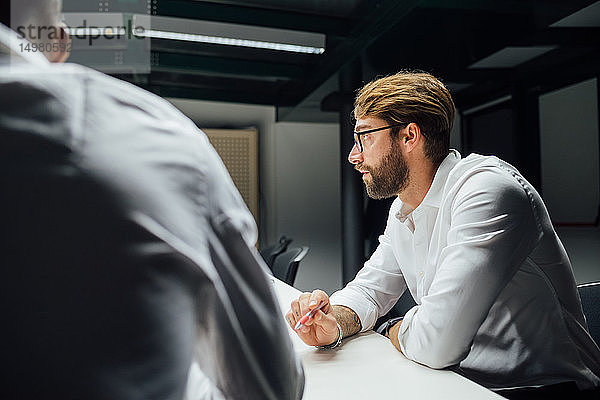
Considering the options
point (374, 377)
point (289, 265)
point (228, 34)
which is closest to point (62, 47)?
point (374, 377)

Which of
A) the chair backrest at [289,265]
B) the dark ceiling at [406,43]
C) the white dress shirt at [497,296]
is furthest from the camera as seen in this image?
the dark ceiling at [406,43]

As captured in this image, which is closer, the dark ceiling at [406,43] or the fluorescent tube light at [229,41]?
the dark ceiling at [406,43]

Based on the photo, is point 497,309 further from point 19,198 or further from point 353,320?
point 19,198

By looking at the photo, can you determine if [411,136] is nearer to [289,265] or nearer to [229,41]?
[289,265]

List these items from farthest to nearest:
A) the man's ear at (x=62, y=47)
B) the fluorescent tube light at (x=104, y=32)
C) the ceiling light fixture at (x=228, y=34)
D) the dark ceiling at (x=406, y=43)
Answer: the ceiling light fixture at (x=228, y=34), the fluorescent tube light at (x=104, y=32), the dark ceiling at (x=406, y=43), the man's ear at (x=62, y=47)

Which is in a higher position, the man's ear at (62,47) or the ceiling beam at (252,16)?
the ceiling beam at (252,16)

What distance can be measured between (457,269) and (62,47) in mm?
927

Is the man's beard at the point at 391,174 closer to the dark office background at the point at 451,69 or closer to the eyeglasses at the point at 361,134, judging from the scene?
the eyeglasses at the point at 361,134

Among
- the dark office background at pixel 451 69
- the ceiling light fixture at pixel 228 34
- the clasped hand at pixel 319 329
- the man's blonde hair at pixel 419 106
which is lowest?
the clasped hand at pixel 319 329

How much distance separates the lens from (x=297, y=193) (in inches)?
249

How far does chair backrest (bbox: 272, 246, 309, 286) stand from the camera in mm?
2588

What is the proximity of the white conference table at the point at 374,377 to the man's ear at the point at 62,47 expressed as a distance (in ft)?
1.72

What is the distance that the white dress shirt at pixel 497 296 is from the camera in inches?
44.0

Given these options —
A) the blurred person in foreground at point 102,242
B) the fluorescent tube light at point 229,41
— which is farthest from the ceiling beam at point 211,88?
the blurred person in foreground at point 102,242
